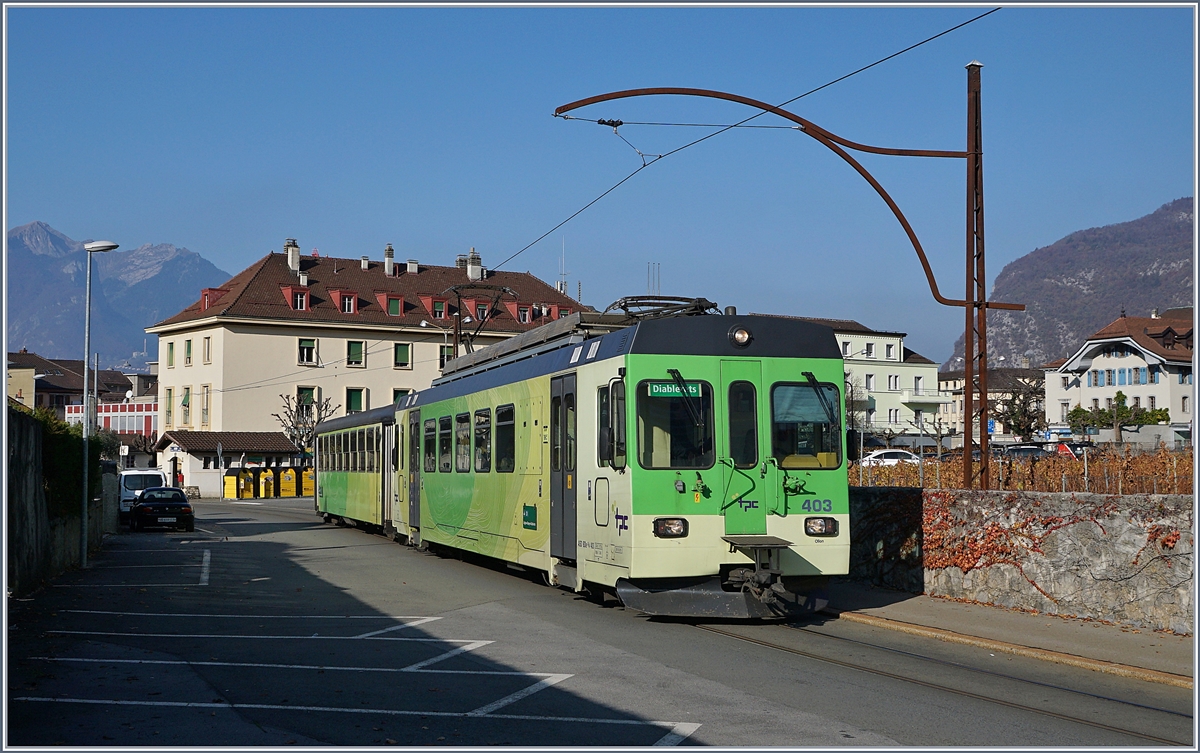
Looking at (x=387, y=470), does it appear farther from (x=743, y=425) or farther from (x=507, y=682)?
(x=507, y=682)

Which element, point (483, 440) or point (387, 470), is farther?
point (387, 470)

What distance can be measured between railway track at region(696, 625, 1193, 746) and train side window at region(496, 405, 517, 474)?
5.11 metres

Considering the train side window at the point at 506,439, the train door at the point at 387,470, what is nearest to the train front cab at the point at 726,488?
the train side window at the point at 506,439

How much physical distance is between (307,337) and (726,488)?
6759 cm

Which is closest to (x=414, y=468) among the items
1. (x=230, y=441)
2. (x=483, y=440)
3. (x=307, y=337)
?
(x=483, y=440)

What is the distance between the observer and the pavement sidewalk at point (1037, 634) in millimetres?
10656

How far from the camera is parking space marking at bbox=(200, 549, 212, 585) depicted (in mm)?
19859

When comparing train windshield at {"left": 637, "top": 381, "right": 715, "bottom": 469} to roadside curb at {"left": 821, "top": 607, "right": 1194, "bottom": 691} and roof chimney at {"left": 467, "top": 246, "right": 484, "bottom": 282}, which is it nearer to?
roadside curb at {"left": 821, "top": 607, "right": 1194, "bottom": 691}

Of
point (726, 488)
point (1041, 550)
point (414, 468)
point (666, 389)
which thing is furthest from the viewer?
point (414, 468)

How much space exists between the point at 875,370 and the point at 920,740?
290 ft

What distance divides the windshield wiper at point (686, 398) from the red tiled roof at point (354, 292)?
6305 centimetres

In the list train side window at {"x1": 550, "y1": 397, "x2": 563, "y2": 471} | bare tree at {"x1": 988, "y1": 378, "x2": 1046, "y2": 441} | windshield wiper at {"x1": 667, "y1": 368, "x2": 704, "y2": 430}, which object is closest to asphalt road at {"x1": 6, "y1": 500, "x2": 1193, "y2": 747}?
train side window at {"x1": 550, "y1": 397, "x2": 563, "y2": 471}

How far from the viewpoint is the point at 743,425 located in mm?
13695

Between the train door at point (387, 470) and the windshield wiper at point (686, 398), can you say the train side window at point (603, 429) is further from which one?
the train door at point (387, 470)
